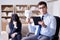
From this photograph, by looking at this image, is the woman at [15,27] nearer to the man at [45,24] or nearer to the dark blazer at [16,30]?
the dark blazer at [16,30]

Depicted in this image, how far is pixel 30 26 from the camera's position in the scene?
1.30 m

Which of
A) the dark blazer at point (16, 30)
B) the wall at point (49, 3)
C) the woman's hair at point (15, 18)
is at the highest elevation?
the wall at point (49, 3)

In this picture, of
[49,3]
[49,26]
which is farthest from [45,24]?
[49,3]

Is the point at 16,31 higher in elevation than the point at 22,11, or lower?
lower

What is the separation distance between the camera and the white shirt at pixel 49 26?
4.05 ft

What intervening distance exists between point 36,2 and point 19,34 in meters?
0.34

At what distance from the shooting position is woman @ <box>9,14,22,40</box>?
51.3 inches

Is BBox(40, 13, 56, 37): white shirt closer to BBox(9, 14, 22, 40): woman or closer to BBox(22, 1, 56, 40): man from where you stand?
BBox(22, 1, 56, 40): man

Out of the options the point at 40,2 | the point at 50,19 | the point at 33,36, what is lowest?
the point at 33,36

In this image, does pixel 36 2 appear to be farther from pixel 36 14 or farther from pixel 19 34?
pixel 19 34

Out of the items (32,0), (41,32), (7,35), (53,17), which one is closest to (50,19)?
(53,17)

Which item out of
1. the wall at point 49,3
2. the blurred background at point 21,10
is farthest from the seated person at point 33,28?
the wall at point 49,3

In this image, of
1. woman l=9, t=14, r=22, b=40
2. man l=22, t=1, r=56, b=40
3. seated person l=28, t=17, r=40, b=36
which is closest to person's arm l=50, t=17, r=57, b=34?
man l=22, t=1, r=56, b=40

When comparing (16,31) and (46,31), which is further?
(16,31)
